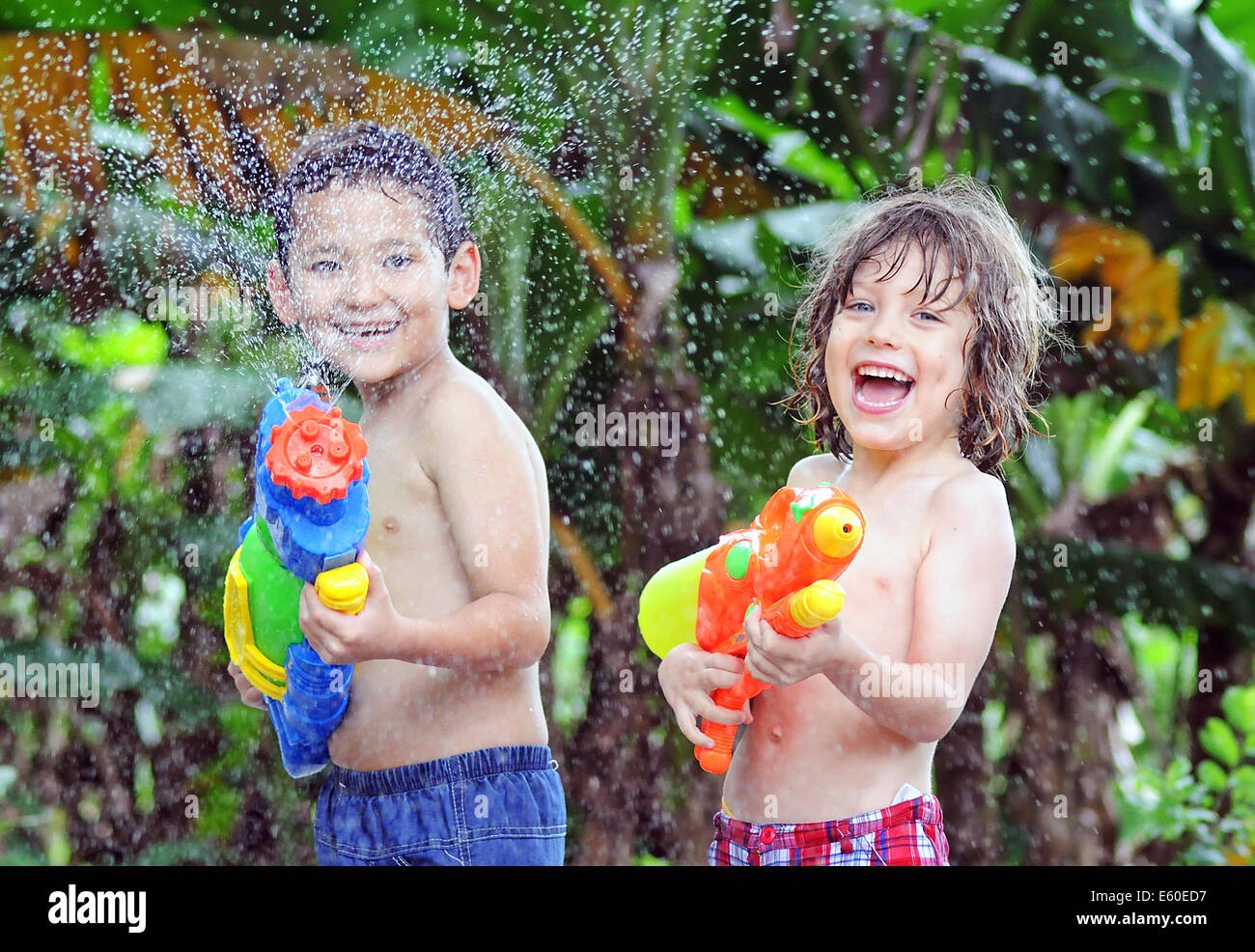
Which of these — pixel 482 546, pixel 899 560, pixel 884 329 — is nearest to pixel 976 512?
pixel 899 560

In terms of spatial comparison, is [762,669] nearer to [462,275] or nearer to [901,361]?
[901,361]

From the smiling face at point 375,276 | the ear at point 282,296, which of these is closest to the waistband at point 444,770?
the smiling face at point 375,276

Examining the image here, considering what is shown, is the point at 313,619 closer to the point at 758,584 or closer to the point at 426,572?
the point at 426,572

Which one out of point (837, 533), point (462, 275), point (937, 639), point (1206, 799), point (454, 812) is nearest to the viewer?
point (837, 533)

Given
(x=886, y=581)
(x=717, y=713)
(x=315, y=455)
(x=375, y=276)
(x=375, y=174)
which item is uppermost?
(x=375, y=174)

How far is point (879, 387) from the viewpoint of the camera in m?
1.18

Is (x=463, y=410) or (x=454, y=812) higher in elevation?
(x=463, y=410)

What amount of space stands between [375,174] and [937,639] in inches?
28.3

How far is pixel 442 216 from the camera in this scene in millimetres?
1395

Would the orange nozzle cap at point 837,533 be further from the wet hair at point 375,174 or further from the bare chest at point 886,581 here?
the wet hair at point 375,174

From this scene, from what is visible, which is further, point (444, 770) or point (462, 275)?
point (462, 275)

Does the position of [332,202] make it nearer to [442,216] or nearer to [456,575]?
[442,216]

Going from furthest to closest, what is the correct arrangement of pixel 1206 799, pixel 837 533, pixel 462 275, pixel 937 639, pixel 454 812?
1. pixel 1206 799
2. pixel 462 275
3. pixel 454 812
4. pixel 937 639
5. pixel 837 533

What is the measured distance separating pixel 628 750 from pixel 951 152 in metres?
1.09
